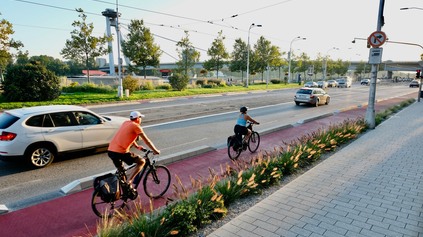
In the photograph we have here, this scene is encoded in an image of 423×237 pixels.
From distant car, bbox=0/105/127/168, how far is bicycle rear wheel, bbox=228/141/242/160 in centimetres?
372

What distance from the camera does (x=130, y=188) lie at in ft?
15.8

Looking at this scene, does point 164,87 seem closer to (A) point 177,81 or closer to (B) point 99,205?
(A) point 177,81

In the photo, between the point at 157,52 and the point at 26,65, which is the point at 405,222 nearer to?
the point at 26,65

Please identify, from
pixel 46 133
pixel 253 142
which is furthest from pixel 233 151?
pixel 46 133

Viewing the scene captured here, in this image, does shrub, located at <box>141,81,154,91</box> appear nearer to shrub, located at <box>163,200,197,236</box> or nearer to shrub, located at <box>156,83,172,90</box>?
shrub, located at <box>156,83,172,90</box>

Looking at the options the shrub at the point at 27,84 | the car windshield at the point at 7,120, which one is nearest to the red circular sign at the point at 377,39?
the car windshield at the point at 7,120

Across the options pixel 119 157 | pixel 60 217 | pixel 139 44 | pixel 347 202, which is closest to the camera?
pixel 60 217

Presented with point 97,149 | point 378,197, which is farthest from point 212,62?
point 378,197

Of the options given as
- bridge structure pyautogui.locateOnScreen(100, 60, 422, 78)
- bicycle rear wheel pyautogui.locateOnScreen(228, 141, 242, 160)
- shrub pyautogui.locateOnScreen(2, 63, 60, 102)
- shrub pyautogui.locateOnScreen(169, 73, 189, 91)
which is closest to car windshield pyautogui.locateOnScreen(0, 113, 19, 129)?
bicycle rear wheel pyautogui.locateOnScreen(228, 141, 242, 160)

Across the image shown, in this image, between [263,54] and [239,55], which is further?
[263,54]

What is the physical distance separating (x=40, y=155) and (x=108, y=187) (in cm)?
361

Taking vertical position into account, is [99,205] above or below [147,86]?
below

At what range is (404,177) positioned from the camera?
6.24 meters

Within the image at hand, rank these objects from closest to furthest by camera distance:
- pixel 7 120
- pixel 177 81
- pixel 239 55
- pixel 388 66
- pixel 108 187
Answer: pixel 108 187, pixel 7 120, pixel 177 81, pixel 239 55, pixel 388 66
